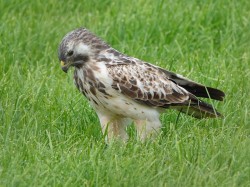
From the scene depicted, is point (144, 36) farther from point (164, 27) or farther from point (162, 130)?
point (162, 130)

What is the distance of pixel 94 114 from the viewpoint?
26.8 ft

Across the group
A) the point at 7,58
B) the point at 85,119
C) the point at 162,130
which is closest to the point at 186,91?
the point at 162,130

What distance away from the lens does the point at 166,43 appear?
10070mm

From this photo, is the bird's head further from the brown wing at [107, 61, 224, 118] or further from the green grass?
the green grass

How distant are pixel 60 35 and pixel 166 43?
1.15 m

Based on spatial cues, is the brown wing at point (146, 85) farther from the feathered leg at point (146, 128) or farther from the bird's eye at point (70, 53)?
the bird's eye at point (70, 53)

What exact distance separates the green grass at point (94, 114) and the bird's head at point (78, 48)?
1.87 ft

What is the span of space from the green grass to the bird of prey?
0.19 meters

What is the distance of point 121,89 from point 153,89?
0.34 m

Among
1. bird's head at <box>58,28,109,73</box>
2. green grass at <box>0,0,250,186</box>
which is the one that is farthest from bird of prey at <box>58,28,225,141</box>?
green grass at <box>0,0,250,186</box>

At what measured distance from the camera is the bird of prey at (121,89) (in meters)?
7.33

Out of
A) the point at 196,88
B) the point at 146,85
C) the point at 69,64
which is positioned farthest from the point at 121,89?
the point at 196,88

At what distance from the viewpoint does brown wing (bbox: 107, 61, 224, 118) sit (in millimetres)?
7406

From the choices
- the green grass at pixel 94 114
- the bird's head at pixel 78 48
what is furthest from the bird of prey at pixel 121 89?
the green grass at pixel 94 114
